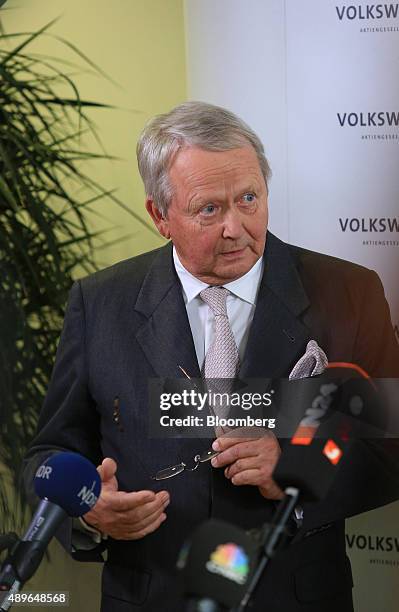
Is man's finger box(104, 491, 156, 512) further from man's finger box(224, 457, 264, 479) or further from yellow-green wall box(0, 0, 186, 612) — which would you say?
yellow-green wall box(0, 0, 186, 612)

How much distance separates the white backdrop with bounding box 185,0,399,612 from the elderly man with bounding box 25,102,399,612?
76 mm

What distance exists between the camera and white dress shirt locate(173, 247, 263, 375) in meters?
2.03

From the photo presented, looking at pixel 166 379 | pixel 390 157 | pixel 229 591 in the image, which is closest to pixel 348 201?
pixel 390 157

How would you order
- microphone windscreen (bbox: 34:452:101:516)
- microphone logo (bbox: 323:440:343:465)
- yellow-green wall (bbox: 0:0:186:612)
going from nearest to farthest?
microphone logo (bbox: 323:440:343:465) → microphone windscreen (bbox: 34:452:101:516) → yellow-green wall (bbox: 0:0:186:612)

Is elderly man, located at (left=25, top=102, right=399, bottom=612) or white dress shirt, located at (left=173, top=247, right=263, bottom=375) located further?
white dress shirt, located at (left=173, top=247, right=263, bottom=375)

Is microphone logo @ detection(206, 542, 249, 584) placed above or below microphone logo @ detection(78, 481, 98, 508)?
above

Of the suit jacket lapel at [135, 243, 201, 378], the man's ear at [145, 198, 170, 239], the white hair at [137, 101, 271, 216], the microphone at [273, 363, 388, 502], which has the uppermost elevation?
the white hair at [137, 101, 271, 216]

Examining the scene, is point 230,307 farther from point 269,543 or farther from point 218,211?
point 269,543

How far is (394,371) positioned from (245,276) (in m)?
0.39

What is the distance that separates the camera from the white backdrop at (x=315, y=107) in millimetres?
1989

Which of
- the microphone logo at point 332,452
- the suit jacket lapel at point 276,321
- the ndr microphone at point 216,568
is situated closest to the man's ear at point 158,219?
the suit jacket lapel at point 276,321

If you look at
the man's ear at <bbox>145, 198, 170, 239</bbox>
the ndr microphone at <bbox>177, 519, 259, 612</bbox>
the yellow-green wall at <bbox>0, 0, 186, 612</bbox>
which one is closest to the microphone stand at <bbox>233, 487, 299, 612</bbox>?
the ndr microphone at <bbox>177, 519, 259, 612</bbox>

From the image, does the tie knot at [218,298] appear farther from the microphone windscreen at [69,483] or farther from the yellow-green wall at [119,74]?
the microphone windscreen at [69,483]

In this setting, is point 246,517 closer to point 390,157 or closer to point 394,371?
point 394,371
